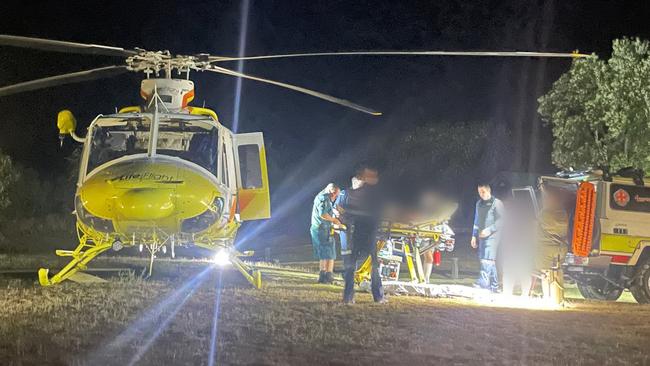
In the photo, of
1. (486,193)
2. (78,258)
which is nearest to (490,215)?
(486,193)

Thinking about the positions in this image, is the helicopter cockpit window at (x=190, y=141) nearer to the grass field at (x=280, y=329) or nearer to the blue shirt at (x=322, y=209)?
the grass field at (x=280, y=329)

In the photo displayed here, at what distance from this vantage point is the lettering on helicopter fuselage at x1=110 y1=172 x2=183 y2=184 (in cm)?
1058

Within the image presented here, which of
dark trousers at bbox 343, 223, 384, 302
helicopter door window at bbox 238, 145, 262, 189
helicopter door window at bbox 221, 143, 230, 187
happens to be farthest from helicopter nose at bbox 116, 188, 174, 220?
dark trousers at bbox 343, 223, 384, 302

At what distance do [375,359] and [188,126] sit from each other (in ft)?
20.1

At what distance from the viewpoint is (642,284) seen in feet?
47.2

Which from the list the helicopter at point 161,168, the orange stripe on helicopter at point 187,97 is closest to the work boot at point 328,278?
the helicopter at point 161,168

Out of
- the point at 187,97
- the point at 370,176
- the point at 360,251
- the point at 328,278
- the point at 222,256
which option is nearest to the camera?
the point at 360,251

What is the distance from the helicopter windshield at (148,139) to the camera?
11727 mm

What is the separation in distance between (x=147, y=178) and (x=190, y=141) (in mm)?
1648

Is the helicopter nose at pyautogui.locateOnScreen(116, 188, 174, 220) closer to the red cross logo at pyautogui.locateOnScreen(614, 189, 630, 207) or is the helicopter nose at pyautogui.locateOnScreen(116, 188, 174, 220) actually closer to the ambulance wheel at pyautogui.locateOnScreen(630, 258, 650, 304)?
the red cross logo at pyautogui.locateOnScreen(614, 189, 630, 207)

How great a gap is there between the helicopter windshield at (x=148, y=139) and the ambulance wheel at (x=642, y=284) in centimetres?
818

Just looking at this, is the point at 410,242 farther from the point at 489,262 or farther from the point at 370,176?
the point at 370,176

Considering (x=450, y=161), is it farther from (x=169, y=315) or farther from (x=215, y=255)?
(x=169, y=315)

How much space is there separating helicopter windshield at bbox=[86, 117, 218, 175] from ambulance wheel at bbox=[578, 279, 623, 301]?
844 centimetres
